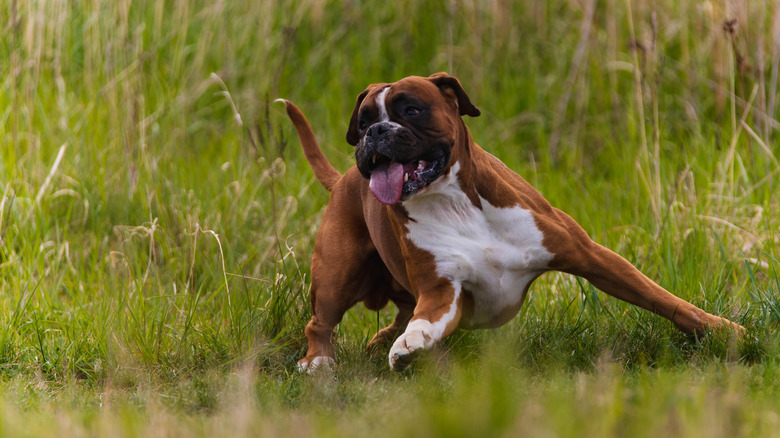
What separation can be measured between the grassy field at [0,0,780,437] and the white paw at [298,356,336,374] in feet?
0.19

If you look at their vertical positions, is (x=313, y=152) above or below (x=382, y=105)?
below

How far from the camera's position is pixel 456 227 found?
3854mm

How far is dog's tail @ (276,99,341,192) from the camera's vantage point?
4.78m

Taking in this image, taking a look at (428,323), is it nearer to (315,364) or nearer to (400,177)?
(400,177)

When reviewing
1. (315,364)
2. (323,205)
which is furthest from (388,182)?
(323,205)

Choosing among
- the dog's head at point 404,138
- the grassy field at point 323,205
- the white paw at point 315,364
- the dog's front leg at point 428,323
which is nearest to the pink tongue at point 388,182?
the dog's head at point 404,138

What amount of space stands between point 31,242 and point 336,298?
2074 mm

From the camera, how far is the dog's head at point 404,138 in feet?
A: 11.9

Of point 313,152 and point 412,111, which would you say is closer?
point 412,111

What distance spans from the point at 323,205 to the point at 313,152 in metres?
1.23

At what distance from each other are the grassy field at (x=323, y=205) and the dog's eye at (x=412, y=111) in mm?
984

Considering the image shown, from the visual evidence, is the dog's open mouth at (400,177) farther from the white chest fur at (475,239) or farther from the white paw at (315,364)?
the white paw at (315,364)

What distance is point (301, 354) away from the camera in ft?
14.5

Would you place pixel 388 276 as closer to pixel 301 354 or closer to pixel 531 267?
pixel 301 354
